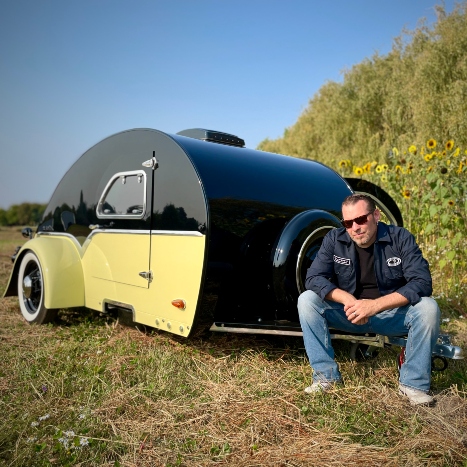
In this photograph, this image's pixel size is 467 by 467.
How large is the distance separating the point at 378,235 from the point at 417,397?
1050mm

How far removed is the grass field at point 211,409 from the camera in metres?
2.56

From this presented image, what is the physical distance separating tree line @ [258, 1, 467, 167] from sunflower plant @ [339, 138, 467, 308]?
0.52 meters

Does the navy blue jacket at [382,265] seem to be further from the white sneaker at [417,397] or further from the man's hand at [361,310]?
the white sneaker at [417,397]

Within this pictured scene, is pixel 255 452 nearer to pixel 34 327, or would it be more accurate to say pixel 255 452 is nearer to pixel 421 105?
pixel 34 327

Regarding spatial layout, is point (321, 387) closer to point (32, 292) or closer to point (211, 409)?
point (211, 409)

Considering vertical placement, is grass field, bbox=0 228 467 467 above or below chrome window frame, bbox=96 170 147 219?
below

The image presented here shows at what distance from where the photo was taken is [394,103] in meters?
12.3

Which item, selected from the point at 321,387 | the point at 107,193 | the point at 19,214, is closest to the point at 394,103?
the point at 107,193

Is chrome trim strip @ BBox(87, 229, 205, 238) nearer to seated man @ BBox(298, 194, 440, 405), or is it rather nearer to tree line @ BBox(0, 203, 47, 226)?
seated man @ BBox(298, 194, 440, 405)

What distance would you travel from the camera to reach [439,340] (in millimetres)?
3336

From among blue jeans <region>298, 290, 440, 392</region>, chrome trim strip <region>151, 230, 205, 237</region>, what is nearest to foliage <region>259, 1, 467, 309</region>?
blue jeans <region>298, 290, 440, 392</region>

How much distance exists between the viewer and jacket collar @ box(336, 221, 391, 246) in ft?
10.9

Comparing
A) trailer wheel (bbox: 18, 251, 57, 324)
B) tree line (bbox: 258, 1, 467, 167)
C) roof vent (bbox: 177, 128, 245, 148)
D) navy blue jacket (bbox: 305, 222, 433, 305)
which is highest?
tree line (bbox: 258, 1, 467, 167)

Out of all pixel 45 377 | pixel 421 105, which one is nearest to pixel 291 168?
pixel 45 377
